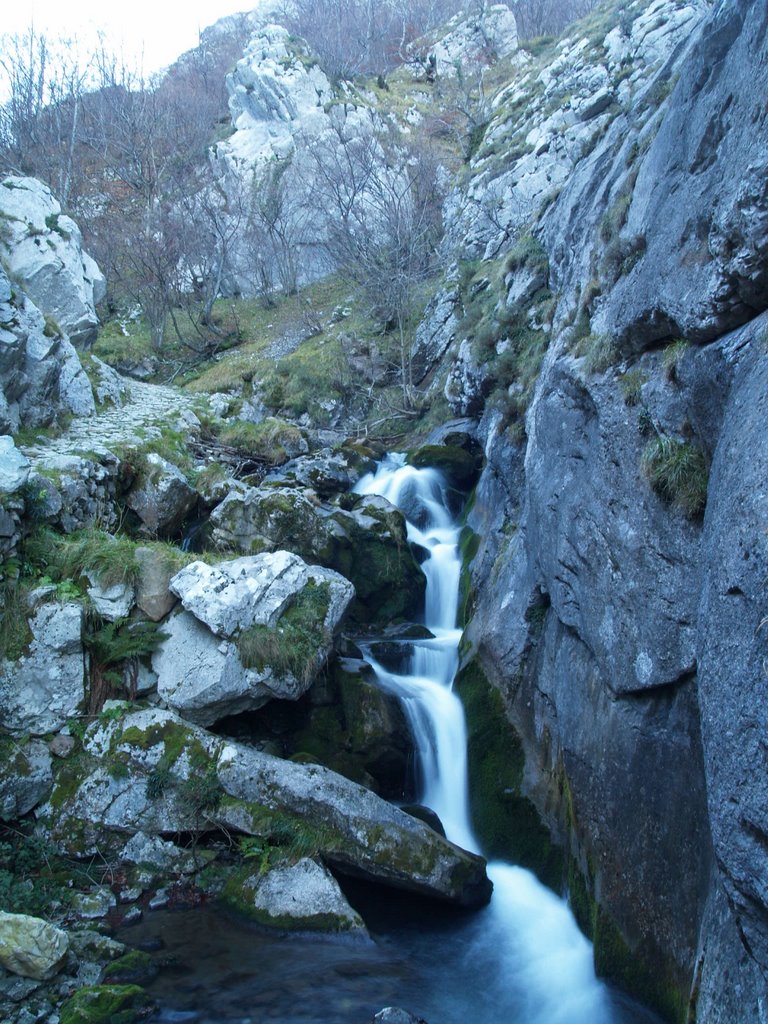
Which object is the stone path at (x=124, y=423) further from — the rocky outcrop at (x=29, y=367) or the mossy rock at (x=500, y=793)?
the mossy rock at (x=500, y=793)

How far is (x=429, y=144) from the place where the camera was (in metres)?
36.0

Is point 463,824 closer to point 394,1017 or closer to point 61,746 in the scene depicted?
point 394,1017

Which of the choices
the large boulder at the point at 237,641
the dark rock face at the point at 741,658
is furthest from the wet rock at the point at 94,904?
the dark rock face at the point at 741,658

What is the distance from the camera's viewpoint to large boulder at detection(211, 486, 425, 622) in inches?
485

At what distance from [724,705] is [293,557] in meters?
6.51

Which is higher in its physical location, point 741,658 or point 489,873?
point 741,658

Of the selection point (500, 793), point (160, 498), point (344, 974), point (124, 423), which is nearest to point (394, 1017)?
point (344, 974)

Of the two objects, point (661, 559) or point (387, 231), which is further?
point (387, 231)

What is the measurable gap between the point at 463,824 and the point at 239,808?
306cm

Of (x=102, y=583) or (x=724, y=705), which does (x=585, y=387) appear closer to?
(x=724, y=705)

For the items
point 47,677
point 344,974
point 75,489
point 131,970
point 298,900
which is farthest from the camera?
point 75,489

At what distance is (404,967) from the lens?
6492 mm

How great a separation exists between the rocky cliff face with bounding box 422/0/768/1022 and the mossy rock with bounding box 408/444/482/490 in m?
5.52

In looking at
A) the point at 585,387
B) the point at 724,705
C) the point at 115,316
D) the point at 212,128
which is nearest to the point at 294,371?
the point at 115,316
